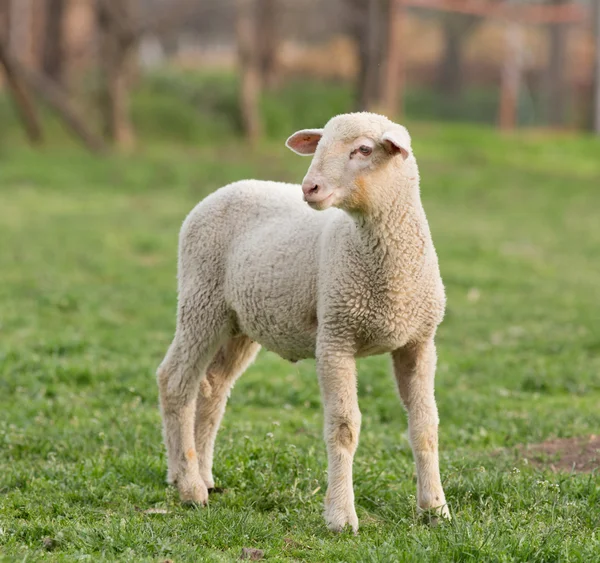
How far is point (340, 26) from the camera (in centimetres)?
3497

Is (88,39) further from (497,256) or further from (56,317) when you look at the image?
(56,317)

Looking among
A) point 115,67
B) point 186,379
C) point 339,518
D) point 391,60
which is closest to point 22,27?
point 115,67

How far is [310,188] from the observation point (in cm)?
435

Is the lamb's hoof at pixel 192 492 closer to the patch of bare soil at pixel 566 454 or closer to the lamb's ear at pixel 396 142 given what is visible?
the patch of bare soil at pixel 566 454

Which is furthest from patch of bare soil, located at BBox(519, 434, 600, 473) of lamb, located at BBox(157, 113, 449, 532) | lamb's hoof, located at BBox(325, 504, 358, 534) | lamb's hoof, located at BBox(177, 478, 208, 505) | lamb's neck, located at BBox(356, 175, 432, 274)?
lamb's hoof, located at BBox(177, 478, 208, 505)

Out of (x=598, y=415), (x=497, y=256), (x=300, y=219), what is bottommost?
(x=497, y=256)

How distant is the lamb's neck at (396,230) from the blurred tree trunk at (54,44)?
1985cm

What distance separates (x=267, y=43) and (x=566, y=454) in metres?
23.0

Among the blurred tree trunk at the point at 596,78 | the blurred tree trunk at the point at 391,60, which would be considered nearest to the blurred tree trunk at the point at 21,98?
the blurred tree trunk at the point at 391,60

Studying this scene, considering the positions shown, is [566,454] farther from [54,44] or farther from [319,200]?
[54,44]

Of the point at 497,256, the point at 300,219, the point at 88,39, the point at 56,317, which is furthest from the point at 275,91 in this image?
the point at 300,219

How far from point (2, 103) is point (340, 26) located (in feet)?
51.3

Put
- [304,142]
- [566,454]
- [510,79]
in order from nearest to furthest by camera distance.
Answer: [304,142]
[566,454]
[510,79]

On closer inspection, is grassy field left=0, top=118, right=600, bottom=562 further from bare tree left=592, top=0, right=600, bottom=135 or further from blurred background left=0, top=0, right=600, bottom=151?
bare tree left=592, top=0, right=600, bottom=135
